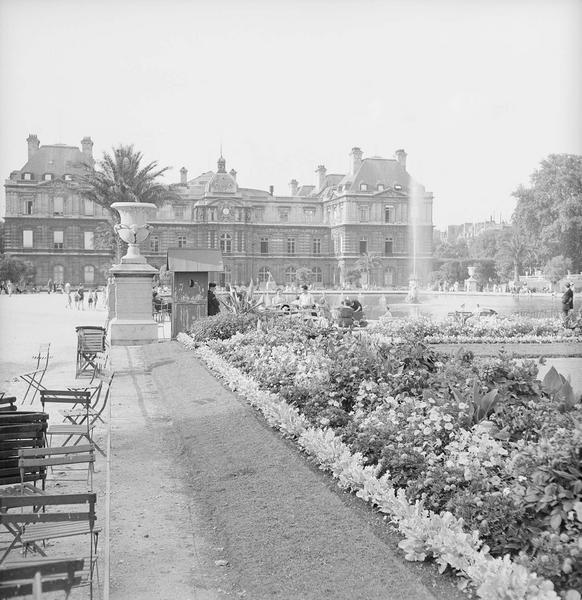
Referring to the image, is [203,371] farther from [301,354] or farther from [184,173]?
[184,173]

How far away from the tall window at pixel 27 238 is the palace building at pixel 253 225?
10 cm

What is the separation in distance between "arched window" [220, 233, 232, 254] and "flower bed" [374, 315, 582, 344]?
57.4m

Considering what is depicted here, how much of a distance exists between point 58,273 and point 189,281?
57.8 meters

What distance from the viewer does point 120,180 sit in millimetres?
34281

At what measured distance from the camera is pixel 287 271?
260 feet

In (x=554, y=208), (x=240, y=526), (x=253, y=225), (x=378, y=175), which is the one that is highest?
(x=378, y=175)

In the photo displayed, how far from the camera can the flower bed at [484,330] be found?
18.0m

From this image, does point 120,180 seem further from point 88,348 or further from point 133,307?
point 88,348

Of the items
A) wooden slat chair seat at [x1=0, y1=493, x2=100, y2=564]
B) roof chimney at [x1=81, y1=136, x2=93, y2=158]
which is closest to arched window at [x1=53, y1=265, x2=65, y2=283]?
roof chimney at [x1=81, y1=136, x2=93, y2=158]

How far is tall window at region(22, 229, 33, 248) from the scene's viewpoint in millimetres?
71688

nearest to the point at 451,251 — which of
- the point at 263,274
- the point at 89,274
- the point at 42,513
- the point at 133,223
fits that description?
the point at 263,274

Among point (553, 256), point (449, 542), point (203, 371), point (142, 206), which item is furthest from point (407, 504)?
point (553, 256)

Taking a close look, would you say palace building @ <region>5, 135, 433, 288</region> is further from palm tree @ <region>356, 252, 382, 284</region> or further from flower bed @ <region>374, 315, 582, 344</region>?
flower bed @ <region>374, 315, 582, 344</region>

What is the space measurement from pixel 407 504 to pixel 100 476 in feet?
10.6
